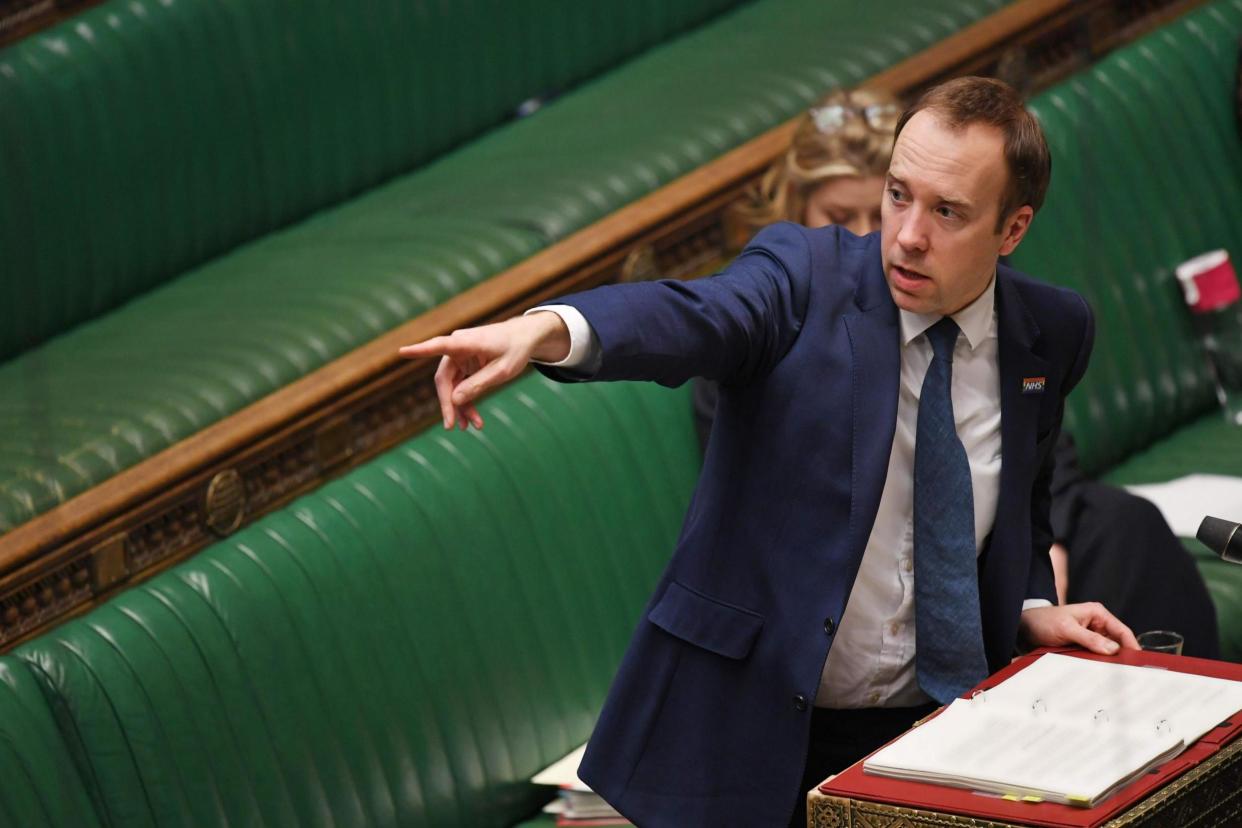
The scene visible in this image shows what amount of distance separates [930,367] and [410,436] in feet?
4.54

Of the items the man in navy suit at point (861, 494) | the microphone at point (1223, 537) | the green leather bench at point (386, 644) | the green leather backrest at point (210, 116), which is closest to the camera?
the microphone at point (1223, 537)

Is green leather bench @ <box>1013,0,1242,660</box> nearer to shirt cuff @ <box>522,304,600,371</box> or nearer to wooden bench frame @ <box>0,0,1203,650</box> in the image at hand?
wooden bench frame @ <box>0,0,1203,650</box>

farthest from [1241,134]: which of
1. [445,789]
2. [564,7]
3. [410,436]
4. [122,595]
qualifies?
[122,595]

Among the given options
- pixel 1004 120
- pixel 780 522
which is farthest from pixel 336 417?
pixel 1004 120

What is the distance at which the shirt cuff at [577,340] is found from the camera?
179 centimetres

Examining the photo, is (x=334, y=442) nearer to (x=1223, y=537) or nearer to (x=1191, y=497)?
(x=1223, y=537)

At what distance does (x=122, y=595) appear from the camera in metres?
2.76

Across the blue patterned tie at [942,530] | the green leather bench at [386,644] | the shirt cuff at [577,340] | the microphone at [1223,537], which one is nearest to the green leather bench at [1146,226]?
the green leather bench at [386,644]

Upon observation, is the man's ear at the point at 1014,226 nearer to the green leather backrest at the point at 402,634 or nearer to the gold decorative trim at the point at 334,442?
the green leather backrest at the point at 402,634

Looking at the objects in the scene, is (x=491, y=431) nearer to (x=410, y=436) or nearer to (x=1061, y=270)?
(x=410, y=436)

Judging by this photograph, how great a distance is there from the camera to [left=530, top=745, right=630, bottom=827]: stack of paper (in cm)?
297

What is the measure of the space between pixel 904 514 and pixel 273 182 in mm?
2180

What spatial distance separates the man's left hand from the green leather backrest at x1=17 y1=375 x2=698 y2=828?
43.9 inches

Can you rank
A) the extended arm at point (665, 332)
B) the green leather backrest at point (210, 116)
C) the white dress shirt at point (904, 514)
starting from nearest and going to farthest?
the extended arm at point (665, 332) → the white dress shirt at point (904, 514) → the green leather backrest at point (210, 116)
